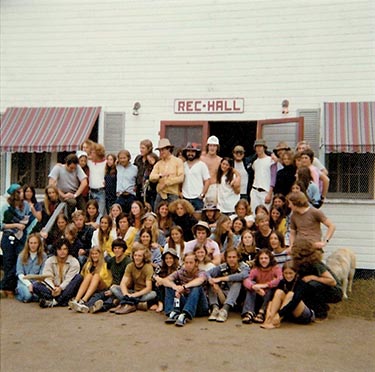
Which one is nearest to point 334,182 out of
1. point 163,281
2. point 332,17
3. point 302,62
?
point 302,62

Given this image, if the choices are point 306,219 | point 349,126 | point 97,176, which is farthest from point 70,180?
point 349,126

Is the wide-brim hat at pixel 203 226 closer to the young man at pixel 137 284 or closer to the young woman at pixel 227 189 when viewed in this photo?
the young man at pixel 137 284

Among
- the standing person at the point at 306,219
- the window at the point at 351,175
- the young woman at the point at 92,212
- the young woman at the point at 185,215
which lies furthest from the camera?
the window at the point at 351,175

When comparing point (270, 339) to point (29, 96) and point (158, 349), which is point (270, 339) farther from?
point (29, 96)

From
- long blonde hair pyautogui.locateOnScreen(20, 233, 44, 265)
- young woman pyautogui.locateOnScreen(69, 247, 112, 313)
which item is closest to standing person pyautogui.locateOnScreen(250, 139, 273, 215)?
young woman pyautogui.locateOnScreen(69, 247, 112, 313)

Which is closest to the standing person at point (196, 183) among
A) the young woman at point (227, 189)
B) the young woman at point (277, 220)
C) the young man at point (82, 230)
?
the young woman at point (227, 189)

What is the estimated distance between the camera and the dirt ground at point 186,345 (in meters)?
4.30

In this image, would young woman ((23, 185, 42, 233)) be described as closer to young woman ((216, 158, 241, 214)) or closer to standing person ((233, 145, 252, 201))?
young woman ((216, 158, 241, 214))

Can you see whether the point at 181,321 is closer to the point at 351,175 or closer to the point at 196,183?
the point at 196,183

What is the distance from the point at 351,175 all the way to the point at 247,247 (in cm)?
303

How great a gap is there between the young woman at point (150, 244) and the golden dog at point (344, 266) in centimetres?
219

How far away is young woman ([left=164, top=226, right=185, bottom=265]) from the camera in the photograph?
6473mm

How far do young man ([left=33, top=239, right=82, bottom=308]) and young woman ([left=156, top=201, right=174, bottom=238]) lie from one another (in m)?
1.14

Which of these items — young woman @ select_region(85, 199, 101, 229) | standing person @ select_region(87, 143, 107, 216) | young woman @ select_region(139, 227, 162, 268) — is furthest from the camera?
standing person @ select_region(87, 143, 107, 216)
